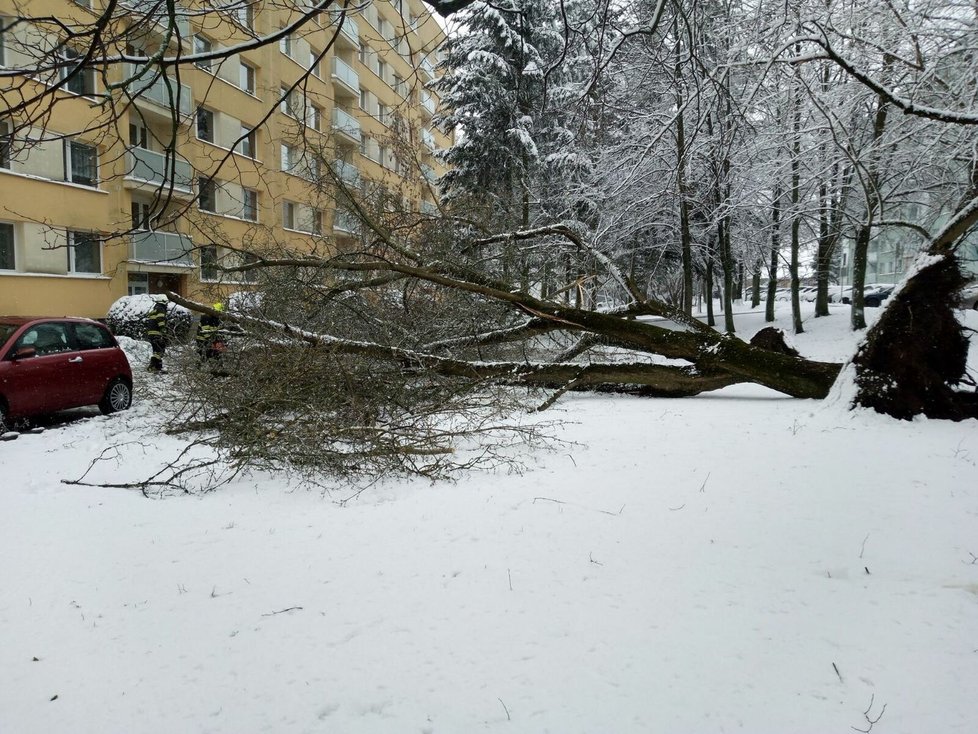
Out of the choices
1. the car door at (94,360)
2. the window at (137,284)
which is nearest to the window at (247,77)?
the window at (137,284)

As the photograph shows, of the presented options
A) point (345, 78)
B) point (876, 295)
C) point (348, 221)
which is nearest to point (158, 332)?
point (348, 221)

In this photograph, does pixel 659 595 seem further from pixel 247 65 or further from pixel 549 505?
pixel 247 65

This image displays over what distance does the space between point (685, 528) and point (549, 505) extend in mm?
905

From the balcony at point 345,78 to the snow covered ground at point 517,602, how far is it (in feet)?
87.5

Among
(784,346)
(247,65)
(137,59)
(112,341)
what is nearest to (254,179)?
(247,65)

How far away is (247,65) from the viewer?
74.4 ft

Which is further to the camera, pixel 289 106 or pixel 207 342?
pixel 207 342

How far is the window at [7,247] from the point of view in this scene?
15.1m

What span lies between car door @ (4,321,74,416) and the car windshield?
0.52 feet

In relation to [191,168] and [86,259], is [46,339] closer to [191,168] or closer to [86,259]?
[191,168]

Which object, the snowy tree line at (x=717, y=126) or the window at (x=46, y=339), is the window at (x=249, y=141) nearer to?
the snowy tree line at (x=717, y=126)

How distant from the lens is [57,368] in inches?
319

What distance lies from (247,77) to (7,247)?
11719mm

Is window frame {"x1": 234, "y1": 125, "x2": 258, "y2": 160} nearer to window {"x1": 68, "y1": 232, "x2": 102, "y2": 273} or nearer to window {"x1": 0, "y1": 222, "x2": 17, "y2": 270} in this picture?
window {"x1": 68, "y1": 232, "x2": 102, "y2": 273}
